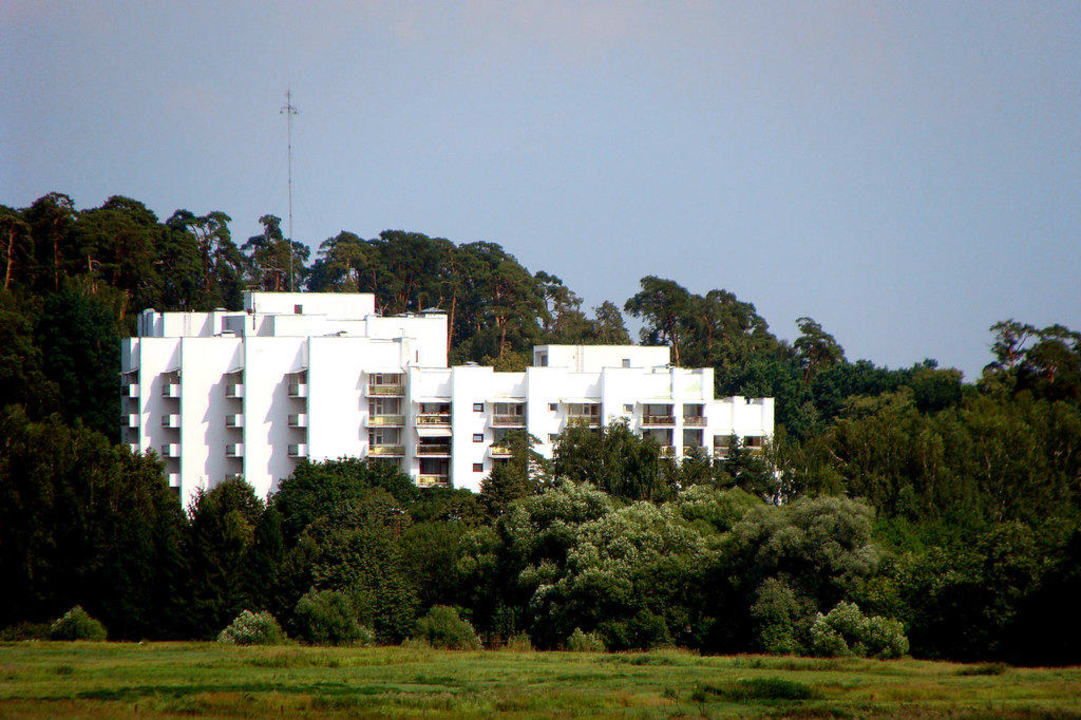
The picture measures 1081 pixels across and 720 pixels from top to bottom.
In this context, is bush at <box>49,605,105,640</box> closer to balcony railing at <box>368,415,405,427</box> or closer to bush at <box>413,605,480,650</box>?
bush at <box>413,605,480,650</box>

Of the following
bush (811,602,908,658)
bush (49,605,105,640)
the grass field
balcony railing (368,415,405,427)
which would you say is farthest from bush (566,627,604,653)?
balcony railing (368,415,405,427)

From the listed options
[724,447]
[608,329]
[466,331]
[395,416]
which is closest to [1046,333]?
[724,447]

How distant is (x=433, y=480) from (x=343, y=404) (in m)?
6.36

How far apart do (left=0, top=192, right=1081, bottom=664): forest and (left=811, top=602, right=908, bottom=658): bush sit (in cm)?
8

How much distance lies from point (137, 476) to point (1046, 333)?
54097mm

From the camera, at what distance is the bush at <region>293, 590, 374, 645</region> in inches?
1531

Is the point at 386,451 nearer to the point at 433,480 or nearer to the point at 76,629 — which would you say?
the point at 433,480

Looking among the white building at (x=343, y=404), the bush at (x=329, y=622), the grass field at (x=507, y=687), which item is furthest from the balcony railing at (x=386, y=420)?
the grass field at (x=507, y=687)

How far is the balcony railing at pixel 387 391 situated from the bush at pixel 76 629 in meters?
31.1

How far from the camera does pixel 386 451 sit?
7144 cm

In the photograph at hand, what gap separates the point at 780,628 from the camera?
3588 cm

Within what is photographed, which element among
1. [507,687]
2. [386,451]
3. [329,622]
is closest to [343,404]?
[386,451]

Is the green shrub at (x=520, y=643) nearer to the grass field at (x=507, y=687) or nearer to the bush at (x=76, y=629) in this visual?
the grass field at (x=507, y=687)

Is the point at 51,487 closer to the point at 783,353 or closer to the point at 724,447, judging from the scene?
the point at 724,447
